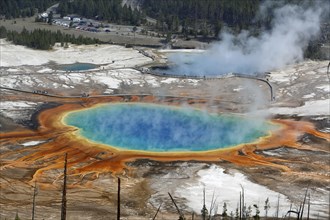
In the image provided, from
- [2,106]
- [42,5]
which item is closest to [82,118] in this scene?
[2,106]

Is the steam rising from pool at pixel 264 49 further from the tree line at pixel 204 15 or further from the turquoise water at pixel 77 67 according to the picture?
the tree line at pixel 204 15

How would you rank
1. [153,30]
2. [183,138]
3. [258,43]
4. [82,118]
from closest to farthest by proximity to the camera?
[183,138] < [82,118] < [258,43] < [153,30]

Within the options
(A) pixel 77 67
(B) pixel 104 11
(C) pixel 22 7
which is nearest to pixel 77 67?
(A) pixel 77 67

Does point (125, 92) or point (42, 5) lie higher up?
point (42, 5)

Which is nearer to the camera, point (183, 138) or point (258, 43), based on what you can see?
point (183, 138)

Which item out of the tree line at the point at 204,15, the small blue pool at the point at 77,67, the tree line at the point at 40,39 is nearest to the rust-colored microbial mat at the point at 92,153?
the small blue pool at the point at 77,67

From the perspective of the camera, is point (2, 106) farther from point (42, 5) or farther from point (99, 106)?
point (42, 5)

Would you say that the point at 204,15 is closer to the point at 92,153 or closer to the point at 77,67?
the point at 77,67

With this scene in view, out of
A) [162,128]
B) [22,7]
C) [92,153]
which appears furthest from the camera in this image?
[22,7]
